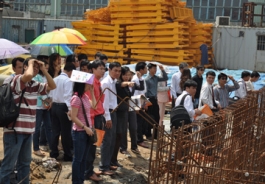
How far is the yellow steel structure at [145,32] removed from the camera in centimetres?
1880

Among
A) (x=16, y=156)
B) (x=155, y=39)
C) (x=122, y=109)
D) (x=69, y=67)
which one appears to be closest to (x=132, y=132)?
(x=122, y=109)

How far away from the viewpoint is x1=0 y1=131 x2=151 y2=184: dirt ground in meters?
7.09

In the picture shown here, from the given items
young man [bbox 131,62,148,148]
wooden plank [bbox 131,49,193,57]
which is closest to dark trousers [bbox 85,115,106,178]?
young man [bbox 131,62,148,148]

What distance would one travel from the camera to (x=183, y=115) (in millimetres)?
7398

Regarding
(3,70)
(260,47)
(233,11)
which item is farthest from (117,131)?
(233,11)

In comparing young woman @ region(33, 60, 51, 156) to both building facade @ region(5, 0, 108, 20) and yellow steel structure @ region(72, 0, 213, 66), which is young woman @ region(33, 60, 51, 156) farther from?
building facade @ region(5, 0, 108, 20)

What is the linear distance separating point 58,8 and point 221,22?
15.6 metres

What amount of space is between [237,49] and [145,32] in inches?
226

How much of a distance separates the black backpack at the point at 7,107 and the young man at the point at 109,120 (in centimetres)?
198

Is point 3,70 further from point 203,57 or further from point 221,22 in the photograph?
point 221,22

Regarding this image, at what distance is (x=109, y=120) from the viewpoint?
7.32 m

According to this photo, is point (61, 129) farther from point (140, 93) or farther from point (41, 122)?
point (140, 93)

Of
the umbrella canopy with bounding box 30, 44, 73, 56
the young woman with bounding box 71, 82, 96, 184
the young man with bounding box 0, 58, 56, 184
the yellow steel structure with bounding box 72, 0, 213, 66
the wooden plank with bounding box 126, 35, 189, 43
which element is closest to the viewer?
the young man with bounding box 0, 58, 56, 184

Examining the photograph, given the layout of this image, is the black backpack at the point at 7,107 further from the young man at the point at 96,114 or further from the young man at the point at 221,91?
the young man at the point at 221,91
